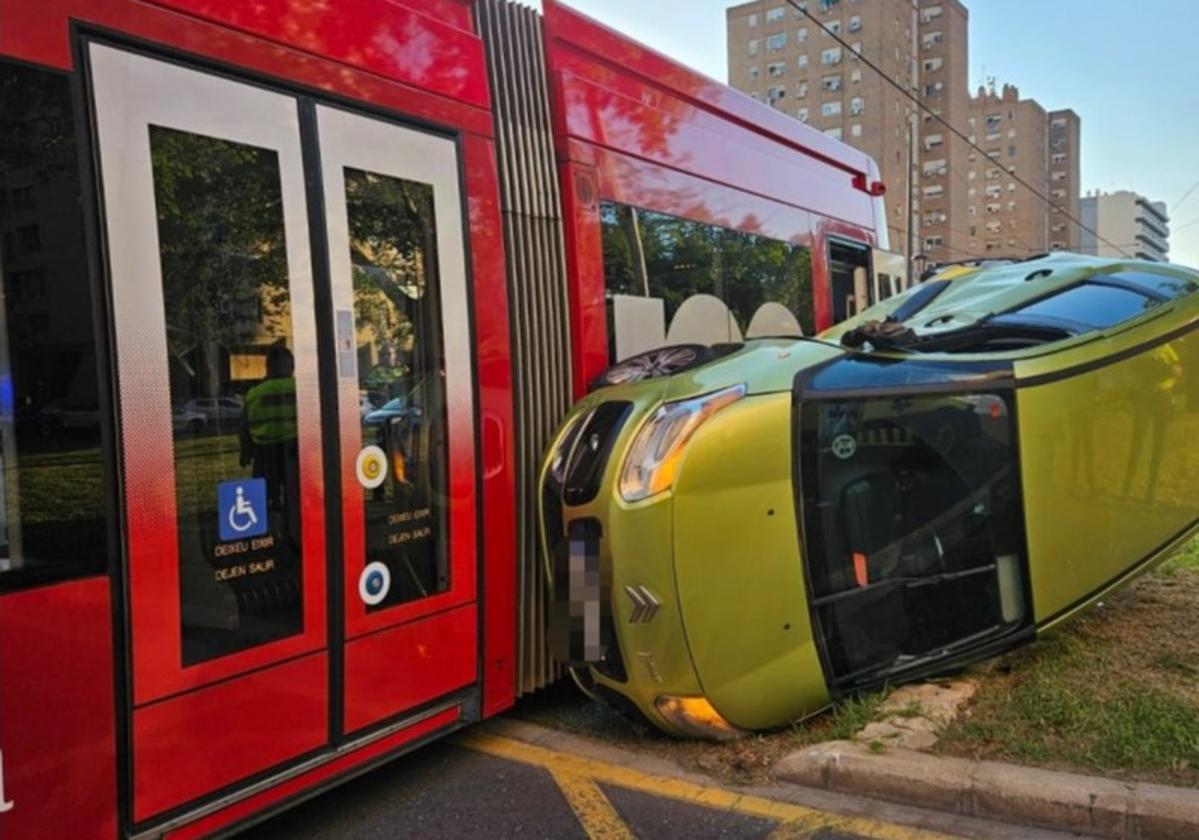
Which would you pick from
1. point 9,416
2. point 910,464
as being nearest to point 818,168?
point 910,464

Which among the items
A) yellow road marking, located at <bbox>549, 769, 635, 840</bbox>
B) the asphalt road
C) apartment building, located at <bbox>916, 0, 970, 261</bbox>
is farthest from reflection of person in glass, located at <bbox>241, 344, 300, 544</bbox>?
apartment building, located at <bbox>916, 0, 970, 261</bbox>

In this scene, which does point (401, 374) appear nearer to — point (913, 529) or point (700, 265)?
point (913, 529)

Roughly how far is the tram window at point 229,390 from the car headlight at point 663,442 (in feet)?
4.31

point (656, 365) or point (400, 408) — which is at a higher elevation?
point (656, 365)

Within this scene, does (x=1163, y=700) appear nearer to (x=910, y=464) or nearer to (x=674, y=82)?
(x=910, y=464)

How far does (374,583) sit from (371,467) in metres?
0.43

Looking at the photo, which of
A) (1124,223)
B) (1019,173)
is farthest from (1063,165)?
(1124,223)

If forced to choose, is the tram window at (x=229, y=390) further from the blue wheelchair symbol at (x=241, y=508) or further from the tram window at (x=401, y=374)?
the tram window at (x=401, y=374)

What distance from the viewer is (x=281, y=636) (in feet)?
9.82

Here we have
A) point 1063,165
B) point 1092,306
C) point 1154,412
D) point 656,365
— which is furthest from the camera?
point 1063,165

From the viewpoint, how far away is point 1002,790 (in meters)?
3.23

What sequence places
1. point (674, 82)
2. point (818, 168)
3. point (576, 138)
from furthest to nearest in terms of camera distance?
1. point (818, 168)
2. point (674, 82)
3. point (576, 138)

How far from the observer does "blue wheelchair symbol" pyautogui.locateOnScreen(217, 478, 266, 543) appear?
113 inches

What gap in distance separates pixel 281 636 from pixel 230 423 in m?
0.73
